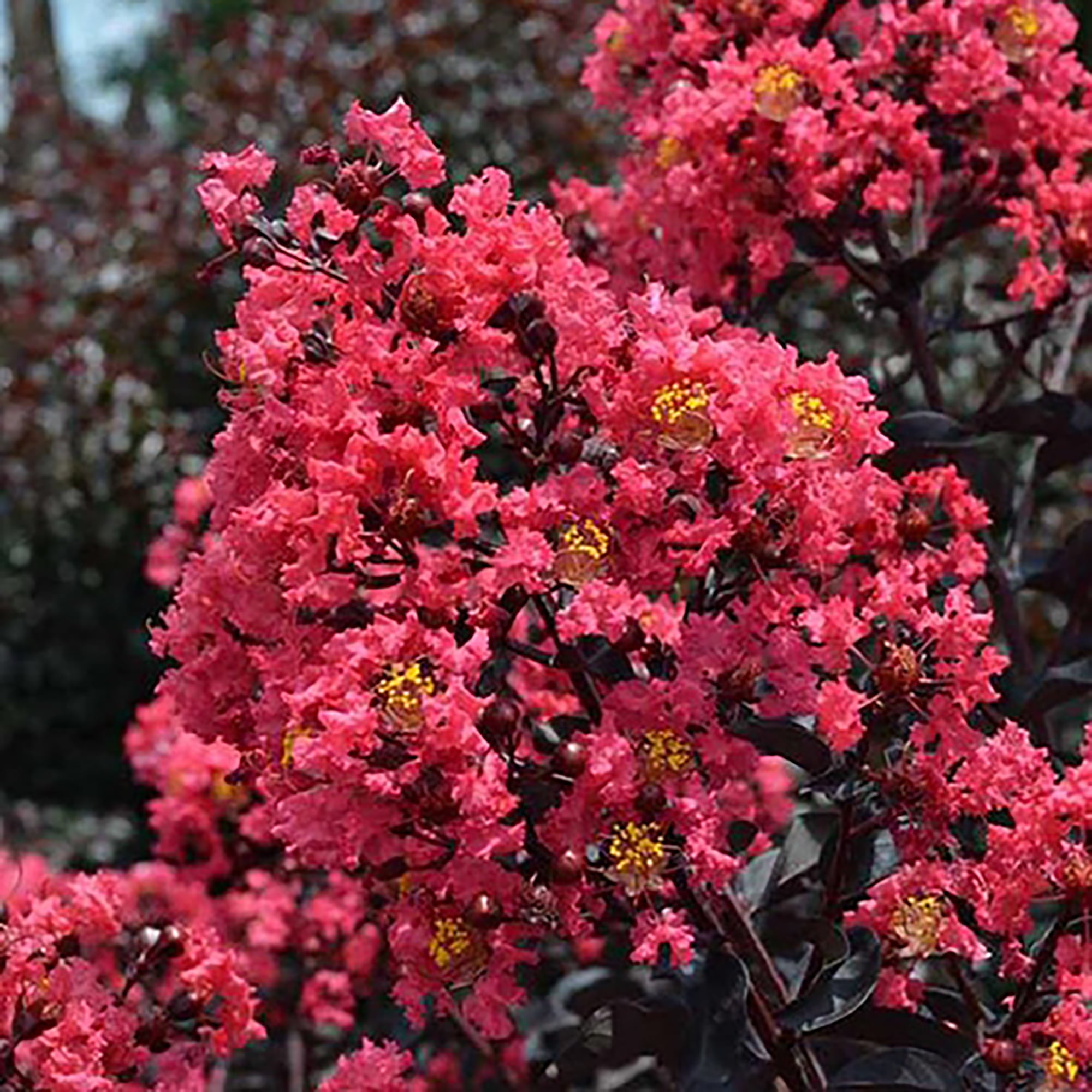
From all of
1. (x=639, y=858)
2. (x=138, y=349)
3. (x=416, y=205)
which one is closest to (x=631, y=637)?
(x=639, y=858)

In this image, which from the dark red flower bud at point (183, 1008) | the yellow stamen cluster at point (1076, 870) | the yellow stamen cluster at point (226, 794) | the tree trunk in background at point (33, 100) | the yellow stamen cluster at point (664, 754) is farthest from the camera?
the tree trunk in background at point (33, 100)

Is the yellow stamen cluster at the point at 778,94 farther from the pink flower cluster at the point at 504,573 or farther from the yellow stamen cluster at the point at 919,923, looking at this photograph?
the yellow stamen cluster at the point at 919,923

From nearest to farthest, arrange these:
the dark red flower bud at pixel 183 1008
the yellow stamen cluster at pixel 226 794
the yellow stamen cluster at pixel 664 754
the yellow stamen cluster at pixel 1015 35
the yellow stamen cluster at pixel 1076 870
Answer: the yellow stamen cluster at pixel 1076 870 → the yellow stamen cluster at pixel 664 754 → the dark red flower bud at pixel 183 1008 → the yellow stamen cluster at pixel 1015 35 → the yellow stamen cluster at pixel 226 794

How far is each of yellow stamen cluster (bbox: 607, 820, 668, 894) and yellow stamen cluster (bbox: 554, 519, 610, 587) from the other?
204 mm

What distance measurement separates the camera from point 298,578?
1345 mm

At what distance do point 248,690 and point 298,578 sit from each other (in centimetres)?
20

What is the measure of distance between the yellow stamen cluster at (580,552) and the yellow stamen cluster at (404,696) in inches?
5.7

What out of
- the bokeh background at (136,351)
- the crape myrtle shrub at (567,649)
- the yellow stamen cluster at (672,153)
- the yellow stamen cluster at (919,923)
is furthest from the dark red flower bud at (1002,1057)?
the bokeh background at (136,351)

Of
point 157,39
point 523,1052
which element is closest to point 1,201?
point 523,1052

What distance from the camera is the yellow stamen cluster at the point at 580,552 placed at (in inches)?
54.6

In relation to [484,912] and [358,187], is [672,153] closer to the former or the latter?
[358,187]

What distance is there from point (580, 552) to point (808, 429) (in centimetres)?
21

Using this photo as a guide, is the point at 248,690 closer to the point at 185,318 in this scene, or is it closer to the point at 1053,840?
the point at 1053,840

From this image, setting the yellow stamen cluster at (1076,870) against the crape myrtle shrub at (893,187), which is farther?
the crape myrtle shrub at (893,187)
